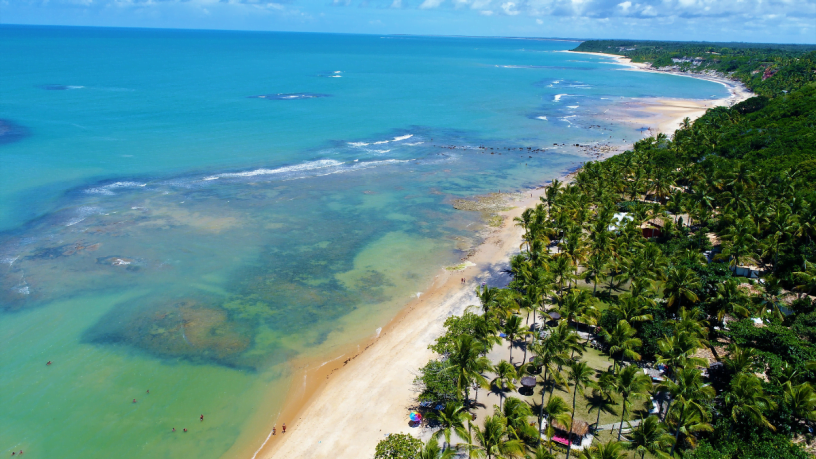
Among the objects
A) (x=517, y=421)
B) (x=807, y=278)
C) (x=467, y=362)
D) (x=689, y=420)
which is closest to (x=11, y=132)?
(x=467, y=362)

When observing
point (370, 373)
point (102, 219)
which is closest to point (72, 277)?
point (102, 219)

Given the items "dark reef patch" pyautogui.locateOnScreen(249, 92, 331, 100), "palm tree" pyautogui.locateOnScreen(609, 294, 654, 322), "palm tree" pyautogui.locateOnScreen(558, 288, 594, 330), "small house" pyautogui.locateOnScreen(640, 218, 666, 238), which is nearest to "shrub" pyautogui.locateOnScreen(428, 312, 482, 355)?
"palm tree" pyautogui.locateOnScreen(558, 288, 594, 330)

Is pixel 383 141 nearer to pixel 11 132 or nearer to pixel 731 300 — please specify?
pixel 11 132

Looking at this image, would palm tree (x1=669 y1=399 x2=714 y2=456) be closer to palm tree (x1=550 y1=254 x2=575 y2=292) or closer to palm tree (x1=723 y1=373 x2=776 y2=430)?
palm tree (x1=723 y1=373 x2=776 y2=430)

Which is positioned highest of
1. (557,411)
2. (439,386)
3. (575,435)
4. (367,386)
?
(557,411)

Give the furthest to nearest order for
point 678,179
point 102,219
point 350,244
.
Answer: point 678,179, point 102,219, point 350,244

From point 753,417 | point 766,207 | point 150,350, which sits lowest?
point 150,350

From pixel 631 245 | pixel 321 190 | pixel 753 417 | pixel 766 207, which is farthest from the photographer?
pixel 321 190

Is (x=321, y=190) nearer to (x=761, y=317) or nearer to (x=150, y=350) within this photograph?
(x=150, y=350)
